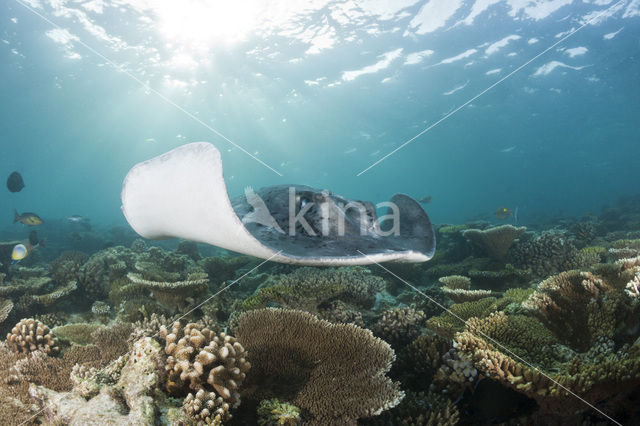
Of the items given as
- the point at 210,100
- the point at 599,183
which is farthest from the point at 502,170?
the point at 210,100

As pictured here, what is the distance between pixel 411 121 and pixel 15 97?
44.0 meters

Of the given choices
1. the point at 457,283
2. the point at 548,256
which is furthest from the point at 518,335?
the point at 548,256

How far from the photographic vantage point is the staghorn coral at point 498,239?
744 centimetres

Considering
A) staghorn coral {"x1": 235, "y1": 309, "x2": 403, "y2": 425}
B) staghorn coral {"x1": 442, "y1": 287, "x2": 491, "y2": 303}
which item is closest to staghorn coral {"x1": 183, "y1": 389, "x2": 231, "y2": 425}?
staghorn coral {"x1": 235, "y1": 309, "x2": 403, "y2": 425}

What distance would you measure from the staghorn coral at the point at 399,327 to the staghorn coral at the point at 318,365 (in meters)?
0.98

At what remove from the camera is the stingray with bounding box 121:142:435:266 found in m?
2.49

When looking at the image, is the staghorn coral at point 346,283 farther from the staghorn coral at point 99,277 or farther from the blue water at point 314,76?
the blue water at point 314,76

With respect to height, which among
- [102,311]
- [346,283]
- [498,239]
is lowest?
[102,311]

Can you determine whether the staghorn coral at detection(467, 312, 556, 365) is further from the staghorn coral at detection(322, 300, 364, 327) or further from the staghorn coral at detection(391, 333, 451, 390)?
the staghorn coral at detection(322, 300, 364, 327)

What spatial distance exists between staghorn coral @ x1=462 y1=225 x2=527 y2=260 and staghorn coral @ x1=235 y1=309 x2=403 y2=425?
6.26 meters

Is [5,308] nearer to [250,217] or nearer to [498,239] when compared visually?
[250,217]

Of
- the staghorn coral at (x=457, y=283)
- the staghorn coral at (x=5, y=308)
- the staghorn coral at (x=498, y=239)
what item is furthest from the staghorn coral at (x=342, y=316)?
the staghorn coral at (x=498, y=239)

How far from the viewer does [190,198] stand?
8.74 feet

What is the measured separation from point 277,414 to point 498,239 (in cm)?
744
